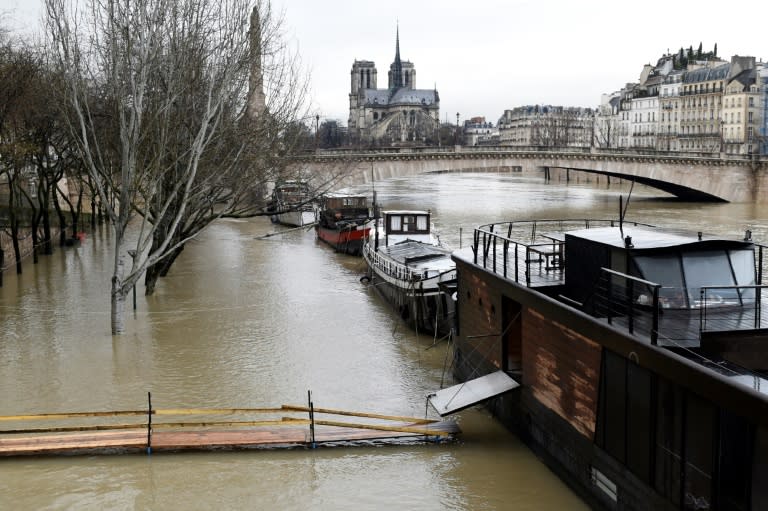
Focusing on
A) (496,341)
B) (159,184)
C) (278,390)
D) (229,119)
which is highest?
(229,119)

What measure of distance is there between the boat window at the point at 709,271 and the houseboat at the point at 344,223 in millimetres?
27264

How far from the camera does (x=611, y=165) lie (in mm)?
70688

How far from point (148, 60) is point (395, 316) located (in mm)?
8981

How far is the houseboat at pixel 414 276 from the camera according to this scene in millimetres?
21734

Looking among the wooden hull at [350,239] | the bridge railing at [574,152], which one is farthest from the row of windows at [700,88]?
the wooden hull at [350,239]

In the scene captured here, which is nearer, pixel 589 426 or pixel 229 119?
pixel 589 426

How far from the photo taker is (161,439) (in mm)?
13898

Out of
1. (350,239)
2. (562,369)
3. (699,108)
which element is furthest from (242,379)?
(699,108)

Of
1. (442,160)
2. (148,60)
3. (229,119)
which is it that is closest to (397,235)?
(229,119)

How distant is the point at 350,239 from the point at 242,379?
21.9m

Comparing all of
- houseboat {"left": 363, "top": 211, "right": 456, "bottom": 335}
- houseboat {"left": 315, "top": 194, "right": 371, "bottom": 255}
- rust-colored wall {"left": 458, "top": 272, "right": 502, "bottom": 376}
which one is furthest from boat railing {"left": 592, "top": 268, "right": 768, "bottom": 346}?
houseboat {"left": 315, "top": 194, "right": 371, "bottom": 255}

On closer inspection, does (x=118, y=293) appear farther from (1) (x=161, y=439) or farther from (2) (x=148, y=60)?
(1) (x=161, y=439)

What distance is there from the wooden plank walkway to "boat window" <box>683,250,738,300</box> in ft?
15.1

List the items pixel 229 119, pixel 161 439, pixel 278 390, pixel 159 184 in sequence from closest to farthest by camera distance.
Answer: pixel 161 439 → pixel 278 390 → pixel 159 184 → pixel 229 119
